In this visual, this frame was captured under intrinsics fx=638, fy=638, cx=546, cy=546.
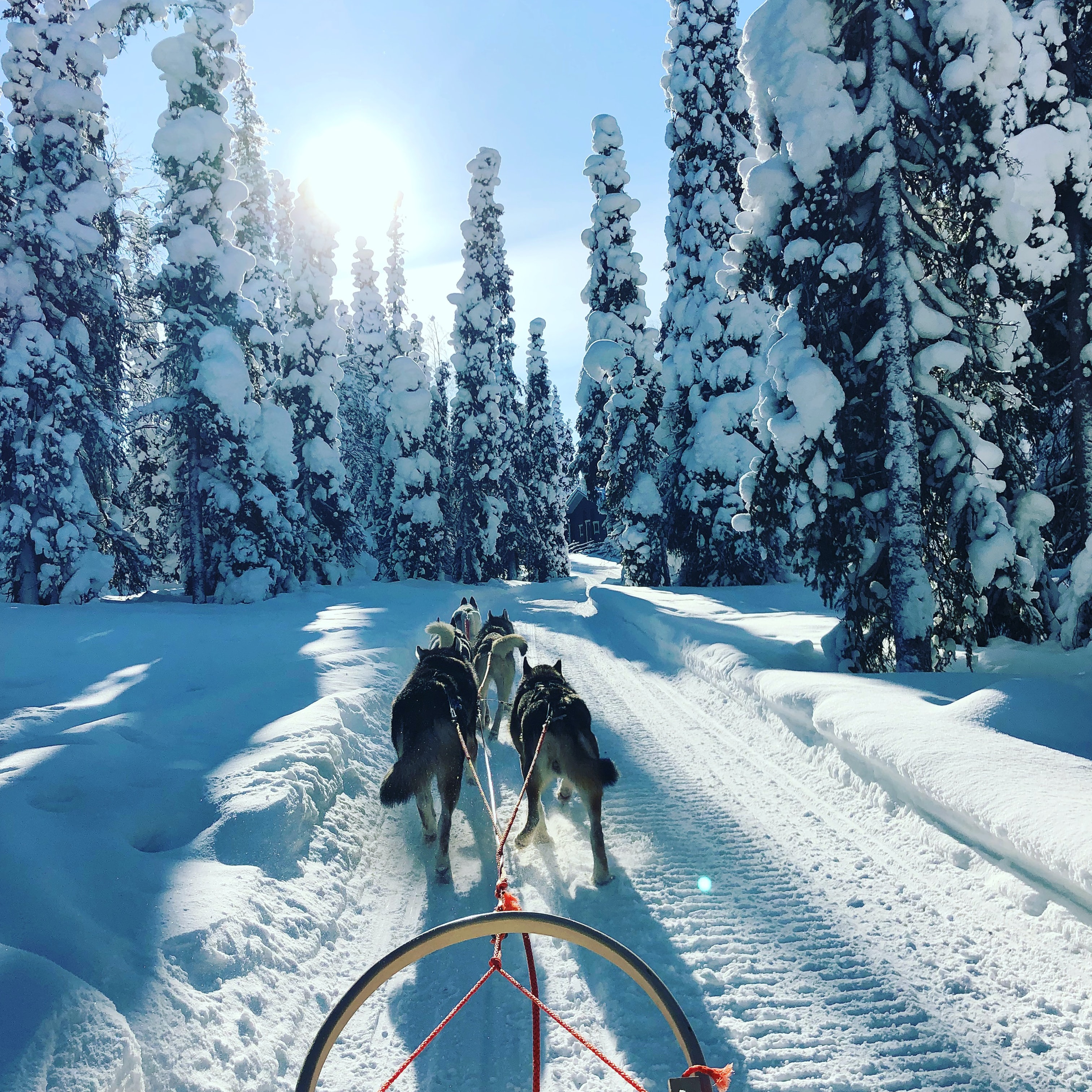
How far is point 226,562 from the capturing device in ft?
57.3

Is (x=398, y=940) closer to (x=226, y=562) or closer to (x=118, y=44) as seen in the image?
(x=226, y=562)

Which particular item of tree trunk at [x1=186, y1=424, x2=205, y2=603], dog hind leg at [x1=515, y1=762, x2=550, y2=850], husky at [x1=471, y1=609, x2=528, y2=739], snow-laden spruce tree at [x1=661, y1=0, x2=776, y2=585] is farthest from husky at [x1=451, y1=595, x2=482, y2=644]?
snow-laden spruce tree at [x1=661, y1=0, x2=776, y2=585]

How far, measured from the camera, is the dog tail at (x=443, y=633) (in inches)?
316

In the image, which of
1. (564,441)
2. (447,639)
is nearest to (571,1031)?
(447,639)

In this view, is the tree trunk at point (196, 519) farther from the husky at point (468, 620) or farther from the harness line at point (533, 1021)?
the harness line at point (533, 1021)

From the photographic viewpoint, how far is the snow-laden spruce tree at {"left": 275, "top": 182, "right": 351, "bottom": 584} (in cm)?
2456

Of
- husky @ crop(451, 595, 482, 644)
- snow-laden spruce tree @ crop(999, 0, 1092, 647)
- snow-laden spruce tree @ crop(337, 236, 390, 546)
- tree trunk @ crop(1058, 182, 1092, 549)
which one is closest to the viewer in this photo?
snow-laden spruce tree @ crop(999, 0, 1092, 647)

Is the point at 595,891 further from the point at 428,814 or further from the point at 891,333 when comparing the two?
the point at 891,333

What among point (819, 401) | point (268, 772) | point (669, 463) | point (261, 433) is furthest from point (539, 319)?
point (268, 772)

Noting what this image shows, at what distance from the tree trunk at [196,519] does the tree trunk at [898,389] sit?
1581cm

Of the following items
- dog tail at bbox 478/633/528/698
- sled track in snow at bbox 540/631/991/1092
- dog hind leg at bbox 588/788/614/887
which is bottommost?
sled track in snow at bbox 540/631/991/1092

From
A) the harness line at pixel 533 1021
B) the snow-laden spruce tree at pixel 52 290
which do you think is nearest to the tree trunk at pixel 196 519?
the snow-laden spruce tree at pixel 52 290

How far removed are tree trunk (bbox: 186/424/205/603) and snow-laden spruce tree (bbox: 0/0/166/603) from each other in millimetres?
2048

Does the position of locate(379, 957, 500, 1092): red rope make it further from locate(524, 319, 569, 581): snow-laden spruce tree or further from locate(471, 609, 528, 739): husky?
locate(524, 319, 569, 581): snow-laden spruce tree
